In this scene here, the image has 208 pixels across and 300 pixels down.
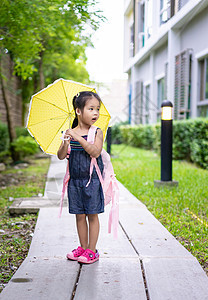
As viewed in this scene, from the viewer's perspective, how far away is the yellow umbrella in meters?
2.80

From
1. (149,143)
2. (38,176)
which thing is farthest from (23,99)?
(38,176)

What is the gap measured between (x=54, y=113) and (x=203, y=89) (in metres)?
7.34

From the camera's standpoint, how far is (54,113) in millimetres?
2869

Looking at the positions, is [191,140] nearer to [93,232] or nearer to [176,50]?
[176,50]

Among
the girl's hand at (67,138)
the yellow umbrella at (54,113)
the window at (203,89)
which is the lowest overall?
the girl's hand at (67,138)

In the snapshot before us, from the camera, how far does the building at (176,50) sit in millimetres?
8648

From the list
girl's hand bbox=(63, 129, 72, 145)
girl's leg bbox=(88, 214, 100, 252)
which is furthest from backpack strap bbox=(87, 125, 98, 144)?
girl's leg bbox=(88, 214, 100, 252)

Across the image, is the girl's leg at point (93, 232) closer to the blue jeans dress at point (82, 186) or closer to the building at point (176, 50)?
the blue jeans dress at point (82, 186)

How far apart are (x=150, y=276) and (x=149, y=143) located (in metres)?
11.3

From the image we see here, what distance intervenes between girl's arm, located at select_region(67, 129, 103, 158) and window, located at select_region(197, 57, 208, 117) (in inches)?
271

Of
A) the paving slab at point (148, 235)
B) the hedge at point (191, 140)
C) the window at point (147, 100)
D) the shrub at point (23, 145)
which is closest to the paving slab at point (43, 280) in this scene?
the paving slab at point (148, 235)

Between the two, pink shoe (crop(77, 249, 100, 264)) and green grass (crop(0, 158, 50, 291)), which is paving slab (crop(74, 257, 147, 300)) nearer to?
pink shoe (crop(77, 249, 100, 264))

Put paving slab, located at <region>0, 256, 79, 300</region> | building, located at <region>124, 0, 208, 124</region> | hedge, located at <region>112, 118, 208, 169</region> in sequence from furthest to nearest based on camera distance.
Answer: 1. building, located at <region>124, 0, 208, 124</region>
2. hedge, located at <region>112, 118, 208, 169</region>
3. paving slab, located at <region>0, 256, 79, 300</region>

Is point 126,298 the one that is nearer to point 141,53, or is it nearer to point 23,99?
point 141,53
